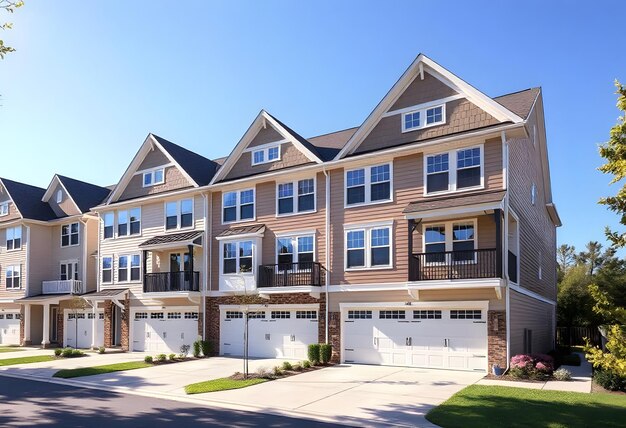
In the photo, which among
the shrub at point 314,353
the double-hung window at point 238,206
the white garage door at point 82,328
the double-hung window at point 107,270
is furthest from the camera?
the white garage door at point 82,328

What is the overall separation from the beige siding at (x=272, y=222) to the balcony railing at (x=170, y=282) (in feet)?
3.27

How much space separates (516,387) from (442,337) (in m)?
4.25

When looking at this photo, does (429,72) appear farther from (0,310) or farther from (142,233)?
(0,310)

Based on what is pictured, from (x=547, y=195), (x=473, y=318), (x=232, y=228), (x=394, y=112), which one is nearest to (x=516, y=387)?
(x=473, y=318)

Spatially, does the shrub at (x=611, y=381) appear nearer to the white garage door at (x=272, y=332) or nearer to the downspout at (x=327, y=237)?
the downspout at (x=327, y=237)

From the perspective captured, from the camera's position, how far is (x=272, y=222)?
2478 centimetres

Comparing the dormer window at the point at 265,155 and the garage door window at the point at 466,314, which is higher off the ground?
the dormer window at the point at 265,155

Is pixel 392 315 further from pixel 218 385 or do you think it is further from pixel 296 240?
pixel 218 385

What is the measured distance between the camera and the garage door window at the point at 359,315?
70.6 feet

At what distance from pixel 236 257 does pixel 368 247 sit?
7032mm

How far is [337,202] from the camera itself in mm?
22891

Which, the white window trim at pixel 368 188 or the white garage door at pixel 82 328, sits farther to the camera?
the white garage door at pixel 82 328

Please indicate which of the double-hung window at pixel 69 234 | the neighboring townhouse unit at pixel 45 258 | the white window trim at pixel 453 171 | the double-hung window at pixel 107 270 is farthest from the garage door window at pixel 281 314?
the double-hung window at pixel 69 234

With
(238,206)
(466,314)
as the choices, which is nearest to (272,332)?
A: (238,206)
